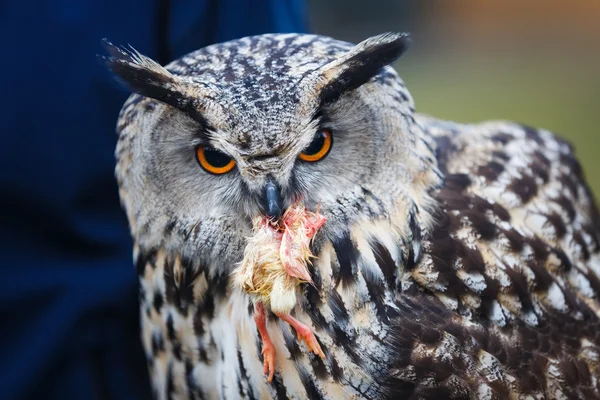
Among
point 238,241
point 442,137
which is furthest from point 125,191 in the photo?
point 442,137

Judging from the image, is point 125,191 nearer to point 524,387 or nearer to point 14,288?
point 14,288

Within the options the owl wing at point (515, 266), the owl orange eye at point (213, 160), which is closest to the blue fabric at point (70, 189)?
the owl orange eye at point (213, 160)

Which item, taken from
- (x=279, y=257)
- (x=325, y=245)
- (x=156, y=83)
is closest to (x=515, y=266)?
(x=325, y=245)

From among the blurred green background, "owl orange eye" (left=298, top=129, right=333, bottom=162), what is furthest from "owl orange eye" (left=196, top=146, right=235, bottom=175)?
the blurred green background

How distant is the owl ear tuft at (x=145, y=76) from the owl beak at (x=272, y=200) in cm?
17

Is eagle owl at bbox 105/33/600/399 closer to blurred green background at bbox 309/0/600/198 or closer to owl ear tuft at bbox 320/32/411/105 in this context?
owl ear tuft at bbox 320/32/411/105

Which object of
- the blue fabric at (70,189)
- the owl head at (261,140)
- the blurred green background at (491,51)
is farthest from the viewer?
the blurred green background at (491,51)

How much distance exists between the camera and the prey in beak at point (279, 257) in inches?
40.6

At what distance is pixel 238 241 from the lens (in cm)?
113

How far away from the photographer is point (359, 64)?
3.44ft

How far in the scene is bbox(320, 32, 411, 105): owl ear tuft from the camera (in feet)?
3.39

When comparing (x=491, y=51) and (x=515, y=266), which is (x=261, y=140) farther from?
(x=491, y=51)

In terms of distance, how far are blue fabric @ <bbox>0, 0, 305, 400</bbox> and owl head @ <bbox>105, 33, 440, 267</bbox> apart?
7cm

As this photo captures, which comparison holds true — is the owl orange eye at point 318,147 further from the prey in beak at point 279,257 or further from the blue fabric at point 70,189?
the blue fabric at point 70,189
